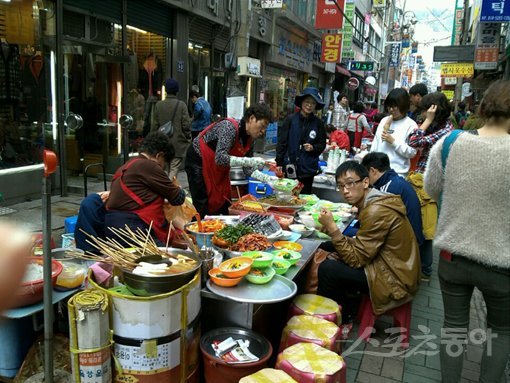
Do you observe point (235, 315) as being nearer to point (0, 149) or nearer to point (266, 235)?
point (266, 235)

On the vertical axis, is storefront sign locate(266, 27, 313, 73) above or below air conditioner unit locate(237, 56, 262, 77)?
above

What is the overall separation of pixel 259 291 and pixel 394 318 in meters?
1.61

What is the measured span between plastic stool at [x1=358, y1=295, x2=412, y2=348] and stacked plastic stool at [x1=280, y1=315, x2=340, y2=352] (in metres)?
0.66

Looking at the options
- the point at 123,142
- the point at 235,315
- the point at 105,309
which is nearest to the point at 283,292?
the point at 235,315

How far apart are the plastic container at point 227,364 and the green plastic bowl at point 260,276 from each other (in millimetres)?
350

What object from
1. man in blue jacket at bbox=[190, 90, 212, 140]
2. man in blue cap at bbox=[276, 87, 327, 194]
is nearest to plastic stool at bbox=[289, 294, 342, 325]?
man in blue cap at bbox=[276, 87, 327, 194]

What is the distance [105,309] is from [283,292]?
103cm

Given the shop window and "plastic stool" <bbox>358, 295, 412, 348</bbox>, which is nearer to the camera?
"plastic stool" <bbox>358, 295, 412, 348</bbox>

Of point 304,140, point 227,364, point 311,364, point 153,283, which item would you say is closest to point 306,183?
point 304,140

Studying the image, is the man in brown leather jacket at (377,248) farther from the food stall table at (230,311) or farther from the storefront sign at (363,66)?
the storefront sign at (363,66)

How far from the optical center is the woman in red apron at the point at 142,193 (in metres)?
3.41

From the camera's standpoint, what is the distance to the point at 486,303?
2631mm

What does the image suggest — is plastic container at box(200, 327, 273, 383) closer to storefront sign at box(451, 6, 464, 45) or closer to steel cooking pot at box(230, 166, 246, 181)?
steel cooking pot at box(230, 166, 246, 181)

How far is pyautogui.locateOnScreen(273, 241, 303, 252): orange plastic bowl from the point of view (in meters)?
3.35
